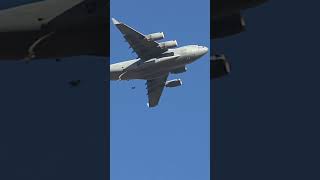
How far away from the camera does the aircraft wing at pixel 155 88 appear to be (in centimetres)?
3809

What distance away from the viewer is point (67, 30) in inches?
864

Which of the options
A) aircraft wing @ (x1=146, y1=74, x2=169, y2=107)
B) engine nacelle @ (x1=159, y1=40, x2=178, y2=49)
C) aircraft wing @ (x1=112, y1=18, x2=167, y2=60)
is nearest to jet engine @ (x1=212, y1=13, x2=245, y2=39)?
engine nacelle @ (x1=159, y1=40, x2=178, y2=49)

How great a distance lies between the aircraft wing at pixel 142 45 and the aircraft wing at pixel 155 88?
1.71 m

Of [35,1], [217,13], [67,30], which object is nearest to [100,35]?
[67,30]

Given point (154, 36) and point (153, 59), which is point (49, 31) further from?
point (154, 36)

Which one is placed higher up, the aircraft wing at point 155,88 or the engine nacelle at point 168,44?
the engine nacelle at point 168,44

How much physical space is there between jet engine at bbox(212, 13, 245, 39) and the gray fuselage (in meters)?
11.7

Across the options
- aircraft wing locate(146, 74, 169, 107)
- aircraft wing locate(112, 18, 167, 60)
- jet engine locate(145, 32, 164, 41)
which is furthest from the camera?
aircraft wing locate(146, 74, 169, 107)

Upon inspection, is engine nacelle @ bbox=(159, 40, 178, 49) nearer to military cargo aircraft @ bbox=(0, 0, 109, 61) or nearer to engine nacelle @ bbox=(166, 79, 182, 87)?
engine nacelle @ bbox=(166, 79, 182, 87)

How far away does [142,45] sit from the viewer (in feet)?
122

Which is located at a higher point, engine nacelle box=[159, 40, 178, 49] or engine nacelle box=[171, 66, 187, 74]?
engine nacelle box=[159, 40, 178, 49]

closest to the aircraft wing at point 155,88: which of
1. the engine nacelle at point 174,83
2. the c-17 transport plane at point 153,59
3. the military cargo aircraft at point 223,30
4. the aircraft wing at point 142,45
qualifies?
the c-17 transport plane at point 153,59

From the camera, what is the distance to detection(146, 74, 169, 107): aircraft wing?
125 feet

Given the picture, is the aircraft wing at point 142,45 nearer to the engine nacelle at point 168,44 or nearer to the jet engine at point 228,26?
the engine nacelle at point 168,44
